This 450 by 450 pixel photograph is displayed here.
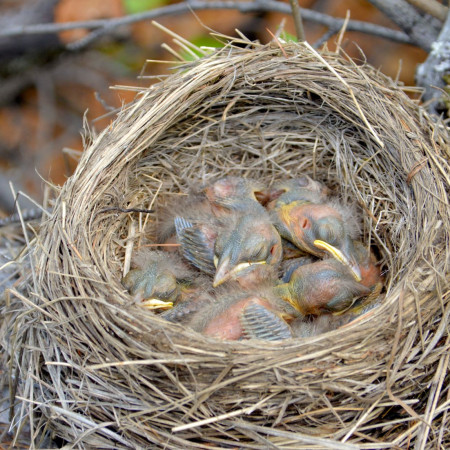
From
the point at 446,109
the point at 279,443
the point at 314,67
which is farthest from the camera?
the point at 446,109

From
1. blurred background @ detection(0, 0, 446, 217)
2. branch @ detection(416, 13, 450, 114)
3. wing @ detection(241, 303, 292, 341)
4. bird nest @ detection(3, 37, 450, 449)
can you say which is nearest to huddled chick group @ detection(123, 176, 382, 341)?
wing @ detection(241, 303, 292, 341)

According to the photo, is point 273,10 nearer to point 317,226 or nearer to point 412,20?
point 412,20

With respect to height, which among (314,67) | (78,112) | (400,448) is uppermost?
(314,67)

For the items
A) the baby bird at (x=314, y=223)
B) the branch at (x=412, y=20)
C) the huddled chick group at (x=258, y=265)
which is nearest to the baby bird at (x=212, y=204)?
the huddled chick group at (x=258, y=265)

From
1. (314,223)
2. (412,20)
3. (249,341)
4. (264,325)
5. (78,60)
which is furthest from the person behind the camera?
(78,60)

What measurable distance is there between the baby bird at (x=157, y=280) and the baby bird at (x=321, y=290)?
338mm

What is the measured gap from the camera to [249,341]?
4.42ft

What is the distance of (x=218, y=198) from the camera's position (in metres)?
1.99

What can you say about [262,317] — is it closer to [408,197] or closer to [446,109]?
[408,197]

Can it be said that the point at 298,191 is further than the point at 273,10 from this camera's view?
No

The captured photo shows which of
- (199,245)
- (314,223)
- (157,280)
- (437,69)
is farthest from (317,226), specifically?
(437,69)

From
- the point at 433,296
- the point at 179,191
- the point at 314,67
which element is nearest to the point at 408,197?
the point at 433,296

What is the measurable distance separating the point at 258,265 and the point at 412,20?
1.22 meters

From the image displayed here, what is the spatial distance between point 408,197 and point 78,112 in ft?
8.34
